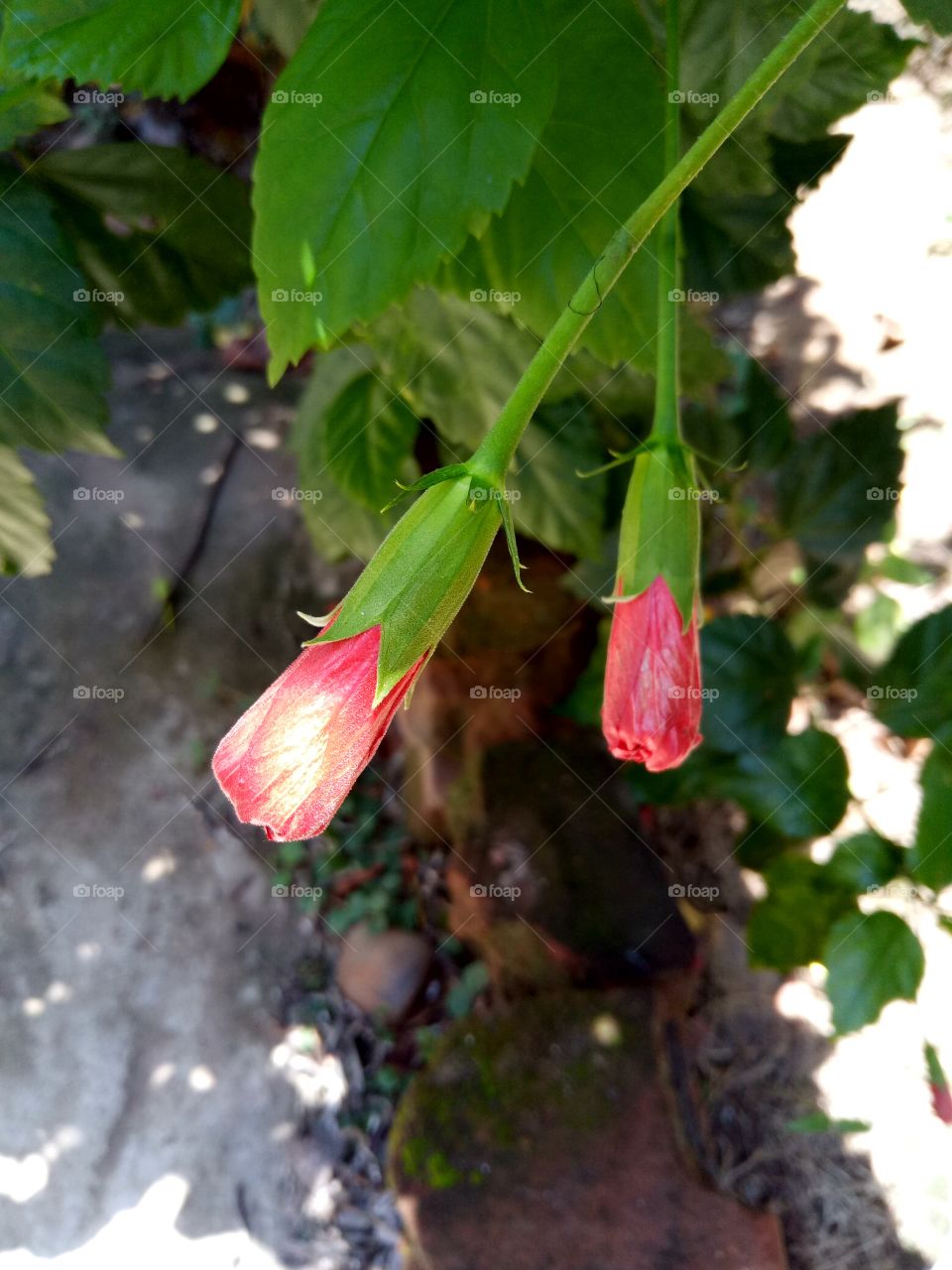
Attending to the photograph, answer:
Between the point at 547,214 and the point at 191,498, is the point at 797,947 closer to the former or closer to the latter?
the point at 547,214

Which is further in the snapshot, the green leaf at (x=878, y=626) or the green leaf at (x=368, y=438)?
the green leaf at (x=878, y=626)

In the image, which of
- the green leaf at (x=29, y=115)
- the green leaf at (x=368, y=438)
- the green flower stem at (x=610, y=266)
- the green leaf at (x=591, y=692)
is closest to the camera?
the green flower stem at (x=610, y=266)

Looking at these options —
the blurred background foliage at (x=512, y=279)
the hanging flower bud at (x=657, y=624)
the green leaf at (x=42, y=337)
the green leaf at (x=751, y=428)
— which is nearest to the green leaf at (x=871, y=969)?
the blurred background foliage at (x=512, y=279)

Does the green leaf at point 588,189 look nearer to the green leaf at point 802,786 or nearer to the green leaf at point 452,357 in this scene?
the green leaf at point 452,357

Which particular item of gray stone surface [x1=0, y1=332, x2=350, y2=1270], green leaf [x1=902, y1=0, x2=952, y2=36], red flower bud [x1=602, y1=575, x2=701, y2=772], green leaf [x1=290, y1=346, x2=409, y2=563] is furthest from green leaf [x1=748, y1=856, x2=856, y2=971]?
gray stone surface [x1=0, y1=332, x2=350, y2=1270]

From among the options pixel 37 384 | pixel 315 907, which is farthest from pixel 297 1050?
pixel 37 384

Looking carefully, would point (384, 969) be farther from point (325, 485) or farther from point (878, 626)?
point (878, 626)

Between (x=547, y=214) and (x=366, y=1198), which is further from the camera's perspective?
(x=366, y=1198)
